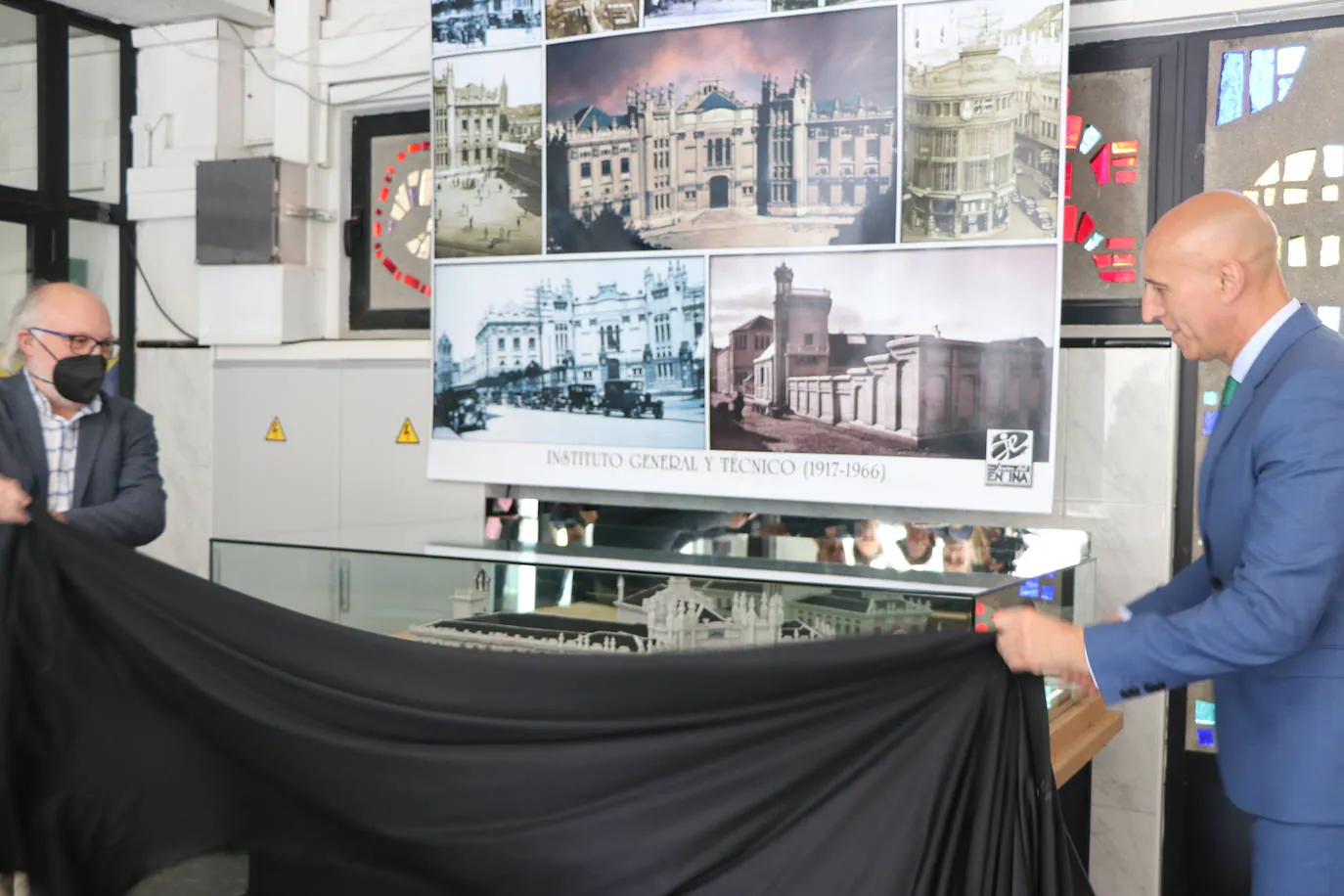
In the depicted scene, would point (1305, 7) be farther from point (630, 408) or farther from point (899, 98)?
point (630, 408)

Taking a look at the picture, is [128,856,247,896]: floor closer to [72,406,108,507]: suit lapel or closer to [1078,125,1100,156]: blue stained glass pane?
[72,406,108,507]: suit lapel

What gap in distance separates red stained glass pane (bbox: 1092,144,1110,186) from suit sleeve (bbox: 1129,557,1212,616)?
1.49 metres

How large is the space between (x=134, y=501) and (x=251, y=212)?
1732mm

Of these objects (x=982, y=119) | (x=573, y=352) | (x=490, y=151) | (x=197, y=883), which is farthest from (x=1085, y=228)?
(x=197, y=883)

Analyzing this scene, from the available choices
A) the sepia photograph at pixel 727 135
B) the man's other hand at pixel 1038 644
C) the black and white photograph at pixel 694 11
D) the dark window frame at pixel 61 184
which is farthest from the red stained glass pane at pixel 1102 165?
the dark window frame at pixel 61 184

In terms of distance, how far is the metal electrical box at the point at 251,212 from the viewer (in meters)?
4.17

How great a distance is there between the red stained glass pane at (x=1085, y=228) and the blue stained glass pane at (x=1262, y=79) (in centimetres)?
45

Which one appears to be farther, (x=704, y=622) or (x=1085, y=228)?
(x=1085, y=228)

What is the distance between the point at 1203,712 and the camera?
129 inches

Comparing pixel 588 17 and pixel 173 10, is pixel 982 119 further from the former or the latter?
pixel 173 10

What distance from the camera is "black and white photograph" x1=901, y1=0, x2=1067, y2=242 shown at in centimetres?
304

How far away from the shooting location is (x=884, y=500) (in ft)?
10.9

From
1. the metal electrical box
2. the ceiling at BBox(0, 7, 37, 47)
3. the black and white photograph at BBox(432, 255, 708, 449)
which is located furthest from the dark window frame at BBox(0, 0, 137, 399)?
the black and white photograph at BBox(432, 255, 708, 449)

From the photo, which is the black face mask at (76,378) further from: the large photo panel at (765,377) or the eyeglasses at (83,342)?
the large photo panel at (765,377)
